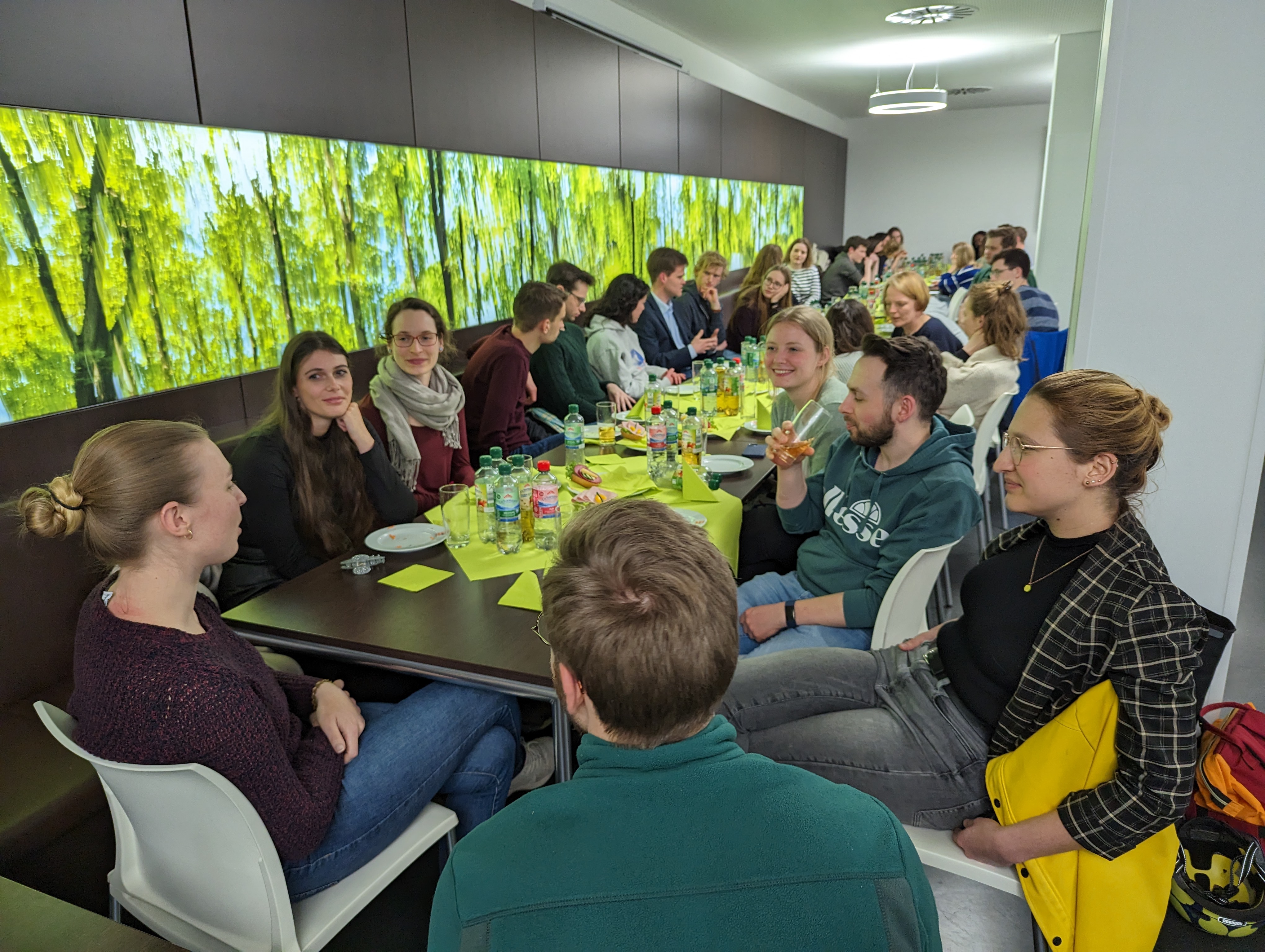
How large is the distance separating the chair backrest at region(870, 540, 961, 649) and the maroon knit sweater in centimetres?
139

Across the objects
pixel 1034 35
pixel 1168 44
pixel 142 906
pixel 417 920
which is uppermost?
pixel 1034 35

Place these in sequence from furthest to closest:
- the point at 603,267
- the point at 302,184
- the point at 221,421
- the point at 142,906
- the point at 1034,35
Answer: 1. the point at 1034,35
2. the point at 603,267
3. the point at 302,184
4. the point at 221,421
5. the point at 142,906

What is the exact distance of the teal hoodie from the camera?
2115mm

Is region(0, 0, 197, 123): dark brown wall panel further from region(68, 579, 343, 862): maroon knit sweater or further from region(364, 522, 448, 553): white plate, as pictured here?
region(68, 579, 343, 862): maroon knit sweater

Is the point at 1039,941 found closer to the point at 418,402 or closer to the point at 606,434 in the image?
the point at 606,434

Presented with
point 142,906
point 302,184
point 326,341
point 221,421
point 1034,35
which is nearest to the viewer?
point 142,906

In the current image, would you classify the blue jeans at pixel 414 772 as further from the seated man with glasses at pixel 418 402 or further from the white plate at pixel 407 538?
the seated man with glasses at pixel 418 402

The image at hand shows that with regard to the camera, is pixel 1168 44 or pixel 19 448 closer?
pixel 1168 44

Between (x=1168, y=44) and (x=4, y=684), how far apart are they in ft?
11.3

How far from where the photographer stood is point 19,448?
244cm

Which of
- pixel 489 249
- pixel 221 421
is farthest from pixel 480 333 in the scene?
pixel 221 421

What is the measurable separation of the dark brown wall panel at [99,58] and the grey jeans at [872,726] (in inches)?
105

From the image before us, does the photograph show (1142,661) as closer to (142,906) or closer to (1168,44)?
(1168,44)

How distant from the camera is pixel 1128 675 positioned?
1.39 metres
